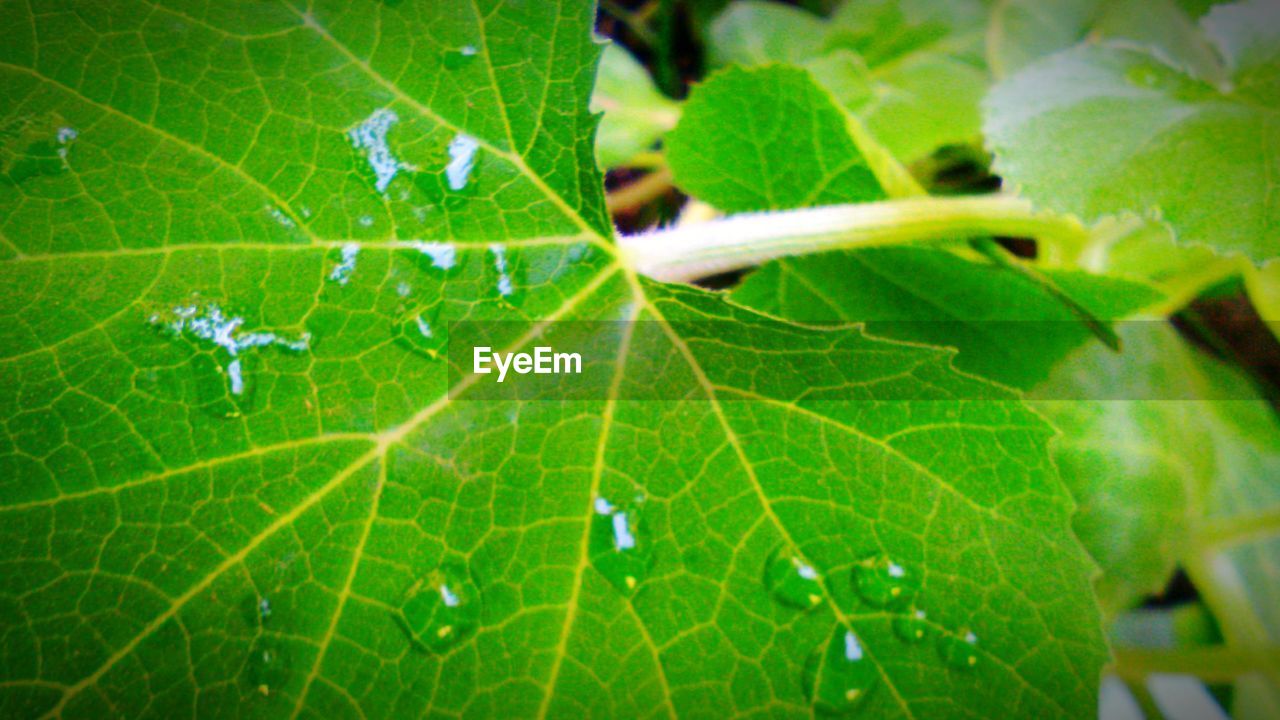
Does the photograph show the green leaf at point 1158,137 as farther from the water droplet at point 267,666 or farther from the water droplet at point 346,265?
the water droplet at point 267,666

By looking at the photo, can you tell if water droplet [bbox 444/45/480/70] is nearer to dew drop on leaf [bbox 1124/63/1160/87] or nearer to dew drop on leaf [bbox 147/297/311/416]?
dew drop on leaf [bbox 147/297/311/416]

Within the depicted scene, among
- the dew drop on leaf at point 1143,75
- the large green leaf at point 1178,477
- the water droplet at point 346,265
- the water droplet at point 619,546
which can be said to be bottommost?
the large green leaf at point 1178,477

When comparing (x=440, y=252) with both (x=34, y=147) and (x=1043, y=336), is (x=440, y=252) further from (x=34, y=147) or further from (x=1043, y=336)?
(x=1043, y=336)

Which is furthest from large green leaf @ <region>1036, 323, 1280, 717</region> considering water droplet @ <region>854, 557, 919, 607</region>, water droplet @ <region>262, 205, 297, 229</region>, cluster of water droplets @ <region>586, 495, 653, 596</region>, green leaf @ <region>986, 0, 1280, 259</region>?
water droplet @ <region>262, 205, 297, 229</region>

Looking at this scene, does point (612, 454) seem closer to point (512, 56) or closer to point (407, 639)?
→ point (407, 639)

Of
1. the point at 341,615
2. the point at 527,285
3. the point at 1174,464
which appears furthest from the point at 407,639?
the point at 1174,464

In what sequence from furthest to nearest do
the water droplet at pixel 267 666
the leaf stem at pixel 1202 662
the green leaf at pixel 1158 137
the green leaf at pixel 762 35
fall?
1. the green leaf at pixel 762 35
2. the leaf stem at pixel 1202 662
3. the green leaf at pixel 1158 137
4. the water droplet at pixel 267 666

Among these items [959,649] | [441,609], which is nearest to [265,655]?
[441,609]

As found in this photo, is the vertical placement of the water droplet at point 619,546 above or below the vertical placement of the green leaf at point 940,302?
below

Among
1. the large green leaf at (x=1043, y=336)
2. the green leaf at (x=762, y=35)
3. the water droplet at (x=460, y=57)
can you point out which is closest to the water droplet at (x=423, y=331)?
the water droplet at (x=460, y=57)
